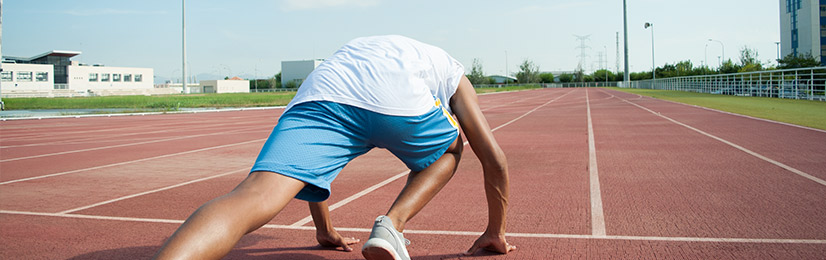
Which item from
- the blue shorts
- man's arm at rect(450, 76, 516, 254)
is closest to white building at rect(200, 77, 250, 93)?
man's arm at rect(450, 76, 516, 254)

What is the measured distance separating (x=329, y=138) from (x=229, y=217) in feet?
1.63

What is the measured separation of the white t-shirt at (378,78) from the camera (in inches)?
93.7

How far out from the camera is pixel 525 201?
209 inches

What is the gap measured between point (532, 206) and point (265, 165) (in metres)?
3.31

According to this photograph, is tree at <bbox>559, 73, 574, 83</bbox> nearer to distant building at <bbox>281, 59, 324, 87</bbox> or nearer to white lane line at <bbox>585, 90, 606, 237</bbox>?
distant building at <bbox>281, 59, 324, 87</bbox>

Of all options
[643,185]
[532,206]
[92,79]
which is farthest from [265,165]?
[92,79]

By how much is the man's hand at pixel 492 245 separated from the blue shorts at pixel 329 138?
976 millimetres

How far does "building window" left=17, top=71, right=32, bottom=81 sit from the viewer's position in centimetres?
8194

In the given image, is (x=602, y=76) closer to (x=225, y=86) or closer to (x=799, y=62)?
(x=225, y=86)

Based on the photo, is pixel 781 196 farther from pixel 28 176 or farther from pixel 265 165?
pixel 28 176

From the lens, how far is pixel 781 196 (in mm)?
5254

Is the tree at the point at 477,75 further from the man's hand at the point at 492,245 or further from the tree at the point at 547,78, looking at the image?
the man's hand at the point at 492,245

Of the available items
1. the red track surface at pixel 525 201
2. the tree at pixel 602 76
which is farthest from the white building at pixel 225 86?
the red track surface at pixel 525 201

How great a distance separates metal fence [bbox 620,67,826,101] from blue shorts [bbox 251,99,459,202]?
23.0 metres
